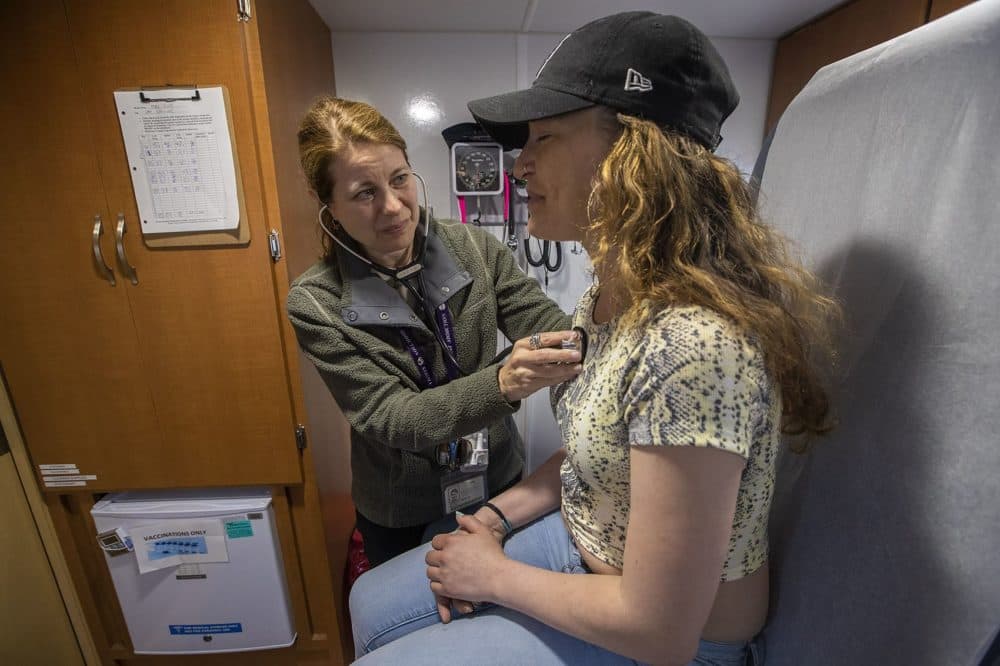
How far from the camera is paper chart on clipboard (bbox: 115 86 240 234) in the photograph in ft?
3.87

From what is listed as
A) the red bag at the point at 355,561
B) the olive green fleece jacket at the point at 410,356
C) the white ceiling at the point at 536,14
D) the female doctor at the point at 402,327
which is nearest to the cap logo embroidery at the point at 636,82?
the female doctor at the point at 402,327

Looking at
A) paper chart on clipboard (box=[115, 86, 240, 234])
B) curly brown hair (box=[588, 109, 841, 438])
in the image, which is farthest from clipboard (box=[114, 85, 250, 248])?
curly brown hair (box=[588, 109, 841, 438])

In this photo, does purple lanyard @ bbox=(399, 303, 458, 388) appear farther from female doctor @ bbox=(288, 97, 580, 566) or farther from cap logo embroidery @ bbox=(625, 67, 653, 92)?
cap logo embroidery @ bbox=(625, 67, 653, 92)

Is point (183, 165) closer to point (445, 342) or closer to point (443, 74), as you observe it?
point (445, 342)

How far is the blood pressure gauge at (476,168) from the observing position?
6.17ft

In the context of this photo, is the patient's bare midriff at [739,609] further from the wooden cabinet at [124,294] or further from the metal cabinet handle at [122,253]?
the metal cabinet handle at [122,253]

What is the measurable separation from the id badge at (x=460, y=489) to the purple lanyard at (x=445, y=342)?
24cm

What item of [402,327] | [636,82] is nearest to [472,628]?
[402,327]

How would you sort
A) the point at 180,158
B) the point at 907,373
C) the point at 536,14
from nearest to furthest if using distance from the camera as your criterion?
the point at 907,373
the point at 180,158
the point at 536,14

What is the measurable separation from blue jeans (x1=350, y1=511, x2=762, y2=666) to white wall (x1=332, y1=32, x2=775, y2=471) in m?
1.15

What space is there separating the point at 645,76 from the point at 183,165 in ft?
3.89

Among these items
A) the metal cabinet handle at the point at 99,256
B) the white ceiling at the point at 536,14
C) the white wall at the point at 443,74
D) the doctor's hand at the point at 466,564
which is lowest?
the doctor's hand at the point at 466,564

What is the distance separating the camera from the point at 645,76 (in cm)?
63

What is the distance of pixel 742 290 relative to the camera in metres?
0.61
